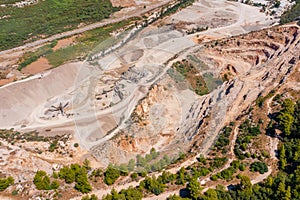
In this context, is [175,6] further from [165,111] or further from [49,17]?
[165,111]

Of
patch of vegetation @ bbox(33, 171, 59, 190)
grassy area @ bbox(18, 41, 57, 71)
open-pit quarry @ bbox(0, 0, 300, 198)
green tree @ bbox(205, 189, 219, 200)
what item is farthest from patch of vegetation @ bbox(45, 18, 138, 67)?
green tree @ bbox(205, 189, 219, 200)

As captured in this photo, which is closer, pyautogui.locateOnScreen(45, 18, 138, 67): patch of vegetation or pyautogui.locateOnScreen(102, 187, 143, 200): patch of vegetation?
pyautogui.locateOnScreen(102, 187, 143, 200): patch of vegetation

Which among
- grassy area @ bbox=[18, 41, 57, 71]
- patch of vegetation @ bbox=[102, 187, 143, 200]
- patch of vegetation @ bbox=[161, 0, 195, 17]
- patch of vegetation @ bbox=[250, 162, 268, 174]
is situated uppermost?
patch of vegetation @ bbox=[161, 0, 195, 17]

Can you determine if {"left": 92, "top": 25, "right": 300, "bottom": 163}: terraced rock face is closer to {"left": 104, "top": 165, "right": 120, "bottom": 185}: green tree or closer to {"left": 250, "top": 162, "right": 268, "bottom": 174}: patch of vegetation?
{"left": 104, "top": 165, "right": 120, "bottom": 185}: green tree

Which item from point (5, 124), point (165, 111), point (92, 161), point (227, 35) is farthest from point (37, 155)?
point (227, 35)

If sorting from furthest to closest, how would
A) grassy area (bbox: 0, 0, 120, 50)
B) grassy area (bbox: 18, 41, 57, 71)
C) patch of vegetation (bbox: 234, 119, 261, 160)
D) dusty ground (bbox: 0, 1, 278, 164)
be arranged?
grassy area (bbox: 0, 0, 120, 50), grassy area (bbox: 18, 41, 57, 71), dusty ground (bbox: 0, 1, 278, 164), patch of vegetation (bbox: 234, 119, 261, 160)

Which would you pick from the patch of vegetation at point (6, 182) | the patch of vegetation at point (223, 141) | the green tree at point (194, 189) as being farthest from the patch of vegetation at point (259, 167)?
the patch of vegetation at point (6, 182)
